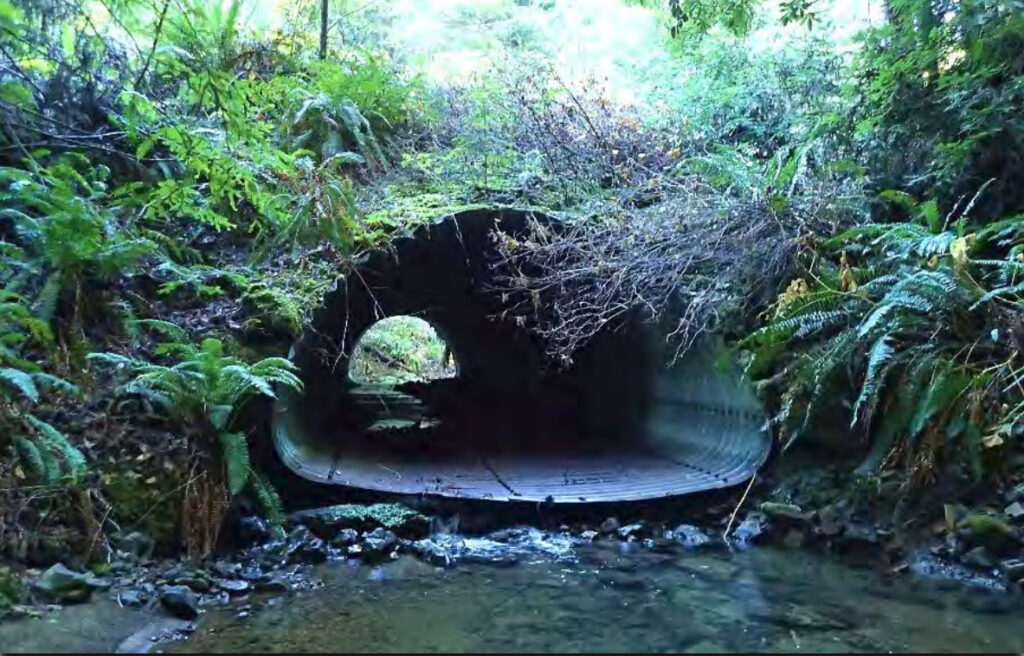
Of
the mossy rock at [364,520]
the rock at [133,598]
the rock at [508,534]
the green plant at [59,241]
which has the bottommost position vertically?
the rock at [133,598]

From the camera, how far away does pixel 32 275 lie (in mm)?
5836

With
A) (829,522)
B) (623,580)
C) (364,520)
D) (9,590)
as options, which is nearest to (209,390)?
(364,520)

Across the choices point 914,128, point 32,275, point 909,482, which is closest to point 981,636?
point 909,482

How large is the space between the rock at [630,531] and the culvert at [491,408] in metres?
0.30

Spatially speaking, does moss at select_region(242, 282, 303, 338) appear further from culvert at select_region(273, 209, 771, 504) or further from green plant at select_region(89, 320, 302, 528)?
green plant at select_region(89, 320, 302, 528)

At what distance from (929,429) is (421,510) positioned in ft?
12.2

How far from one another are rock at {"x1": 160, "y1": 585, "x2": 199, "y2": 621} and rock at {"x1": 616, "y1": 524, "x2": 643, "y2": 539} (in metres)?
3.17

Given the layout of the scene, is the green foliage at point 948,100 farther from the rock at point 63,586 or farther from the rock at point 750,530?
the rock at point 63,586

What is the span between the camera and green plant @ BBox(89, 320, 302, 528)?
530 centimetres

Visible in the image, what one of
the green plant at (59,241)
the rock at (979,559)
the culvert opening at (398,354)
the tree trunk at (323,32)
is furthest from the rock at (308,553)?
the culvert opening at (398,354)

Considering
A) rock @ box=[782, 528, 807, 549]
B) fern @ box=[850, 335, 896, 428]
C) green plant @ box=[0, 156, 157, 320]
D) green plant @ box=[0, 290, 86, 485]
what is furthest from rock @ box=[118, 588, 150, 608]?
fern @ box=[850, 335, 896, 428]

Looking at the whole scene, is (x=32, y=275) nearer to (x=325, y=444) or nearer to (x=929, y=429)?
(x=325, y=444)

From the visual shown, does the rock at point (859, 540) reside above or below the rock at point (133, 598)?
above

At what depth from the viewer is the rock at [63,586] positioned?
4.11m
